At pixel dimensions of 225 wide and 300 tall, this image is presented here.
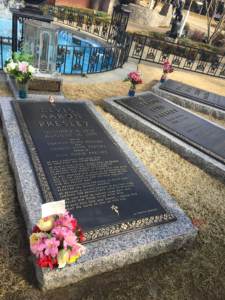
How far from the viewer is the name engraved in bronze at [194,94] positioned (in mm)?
6878

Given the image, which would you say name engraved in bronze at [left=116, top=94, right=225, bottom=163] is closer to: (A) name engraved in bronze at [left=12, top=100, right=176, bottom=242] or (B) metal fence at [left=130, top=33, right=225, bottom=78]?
(A) name engraved in bronze at [left=12, top=100, right=176, bottom=242]

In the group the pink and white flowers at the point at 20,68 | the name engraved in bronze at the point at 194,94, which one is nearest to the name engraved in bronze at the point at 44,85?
the pink and white flowers at the point at 20,68

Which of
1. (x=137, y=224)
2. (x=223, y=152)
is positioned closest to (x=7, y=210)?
(x=137, y=224)

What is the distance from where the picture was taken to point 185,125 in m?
5.27

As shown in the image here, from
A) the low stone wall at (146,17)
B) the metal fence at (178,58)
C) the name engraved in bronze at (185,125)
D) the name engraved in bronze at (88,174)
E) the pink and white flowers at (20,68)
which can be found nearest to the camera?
the name engraved in bronze at (88,174)

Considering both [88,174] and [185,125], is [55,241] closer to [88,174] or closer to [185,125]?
[88,174]

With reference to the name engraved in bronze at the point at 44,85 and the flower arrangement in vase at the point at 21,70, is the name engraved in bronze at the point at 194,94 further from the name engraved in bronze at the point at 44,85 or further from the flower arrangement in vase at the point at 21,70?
the flower arrangement in vase at the point at 21,70

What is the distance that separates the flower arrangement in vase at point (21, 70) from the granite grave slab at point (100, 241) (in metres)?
1.46

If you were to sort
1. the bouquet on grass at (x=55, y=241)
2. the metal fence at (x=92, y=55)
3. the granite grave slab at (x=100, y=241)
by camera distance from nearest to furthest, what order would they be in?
the bouquet on grass at (x=55, y=241), the granite grave slab at (x=100, y=241), the metal fence at (x=92, y=55)

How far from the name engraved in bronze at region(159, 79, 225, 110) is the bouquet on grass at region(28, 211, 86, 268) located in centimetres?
607

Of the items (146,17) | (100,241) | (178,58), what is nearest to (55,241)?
(100,241)

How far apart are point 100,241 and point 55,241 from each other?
0.73 m

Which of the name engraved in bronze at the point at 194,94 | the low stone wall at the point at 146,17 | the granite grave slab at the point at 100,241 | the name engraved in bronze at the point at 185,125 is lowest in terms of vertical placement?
the granite grave slab at the point at 100,241

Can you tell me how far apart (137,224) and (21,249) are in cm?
134
